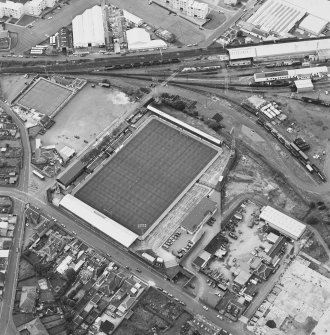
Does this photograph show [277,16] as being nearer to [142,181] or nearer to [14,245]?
[142,181]

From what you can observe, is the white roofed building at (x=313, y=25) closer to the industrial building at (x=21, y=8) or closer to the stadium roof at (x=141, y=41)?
the stadium roof at (x=141, y=41)

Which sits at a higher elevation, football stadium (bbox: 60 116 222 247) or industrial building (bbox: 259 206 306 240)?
industrial building (bbox: 259 206 306 240)

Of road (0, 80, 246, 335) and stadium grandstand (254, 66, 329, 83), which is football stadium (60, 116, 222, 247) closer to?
road (0, 80, 246, 335)

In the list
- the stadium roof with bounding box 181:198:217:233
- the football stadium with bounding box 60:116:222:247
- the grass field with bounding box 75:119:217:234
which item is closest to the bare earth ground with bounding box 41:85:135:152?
the football stadium with bounding box 60:116:222:247

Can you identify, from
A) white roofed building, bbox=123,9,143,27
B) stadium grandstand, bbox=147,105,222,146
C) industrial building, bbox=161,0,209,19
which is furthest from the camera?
white roofed building, bbox=123,9,143,27

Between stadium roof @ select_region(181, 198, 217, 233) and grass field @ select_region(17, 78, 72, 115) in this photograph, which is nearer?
stadium roof @ select_region(181, 198, 217, 233)

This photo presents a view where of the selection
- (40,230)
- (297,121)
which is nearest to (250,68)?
(297,121)

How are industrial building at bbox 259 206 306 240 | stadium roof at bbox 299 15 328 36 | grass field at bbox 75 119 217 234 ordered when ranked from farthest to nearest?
stadium roof at bbox 299 15 328 36 < grass field at bbox 75 119 217 234 < industrial building at bbox 259 206 306 240
